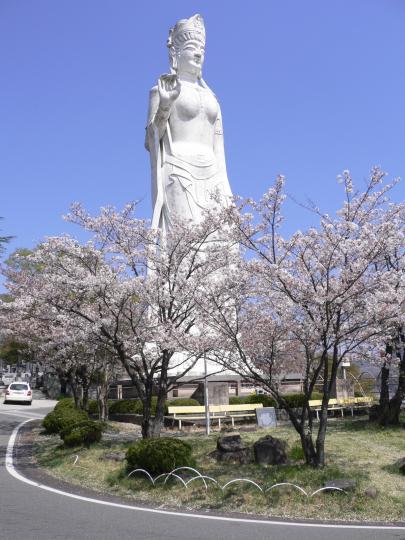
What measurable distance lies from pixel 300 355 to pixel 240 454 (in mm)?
4991

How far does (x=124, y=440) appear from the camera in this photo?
53.4 ft

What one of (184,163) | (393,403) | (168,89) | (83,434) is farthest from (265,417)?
(168,89)

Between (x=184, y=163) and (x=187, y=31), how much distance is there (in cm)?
739

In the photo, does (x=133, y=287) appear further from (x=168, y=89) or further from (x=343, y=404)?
(x=168, y=89)

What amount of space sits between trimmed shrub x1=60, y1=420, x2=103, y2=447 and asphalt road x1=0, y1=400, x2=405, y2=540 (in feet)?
16.8

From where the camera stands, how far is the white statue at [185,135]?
30.6m

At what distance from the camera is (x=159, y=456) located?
1103cm

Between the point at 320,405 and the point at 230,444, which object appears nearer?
the point at 230,444

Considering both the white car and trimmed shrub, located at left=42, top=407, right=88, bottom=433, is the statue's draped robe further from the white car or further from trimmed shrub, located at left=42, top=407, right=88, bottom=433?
trimmed shrub, located at left=42, top=407, right=88, bottom=433

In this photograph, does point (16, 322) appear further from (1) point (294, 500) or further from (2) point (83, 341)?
(1) point (294, 500)

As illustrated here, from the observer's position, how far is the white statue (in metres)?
30.6

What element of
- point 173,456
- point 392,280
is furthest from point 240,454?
point 392,280

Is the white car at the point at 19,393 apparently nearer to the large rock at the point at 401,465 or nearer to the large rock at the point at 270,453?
the large rock at the point at 270,453

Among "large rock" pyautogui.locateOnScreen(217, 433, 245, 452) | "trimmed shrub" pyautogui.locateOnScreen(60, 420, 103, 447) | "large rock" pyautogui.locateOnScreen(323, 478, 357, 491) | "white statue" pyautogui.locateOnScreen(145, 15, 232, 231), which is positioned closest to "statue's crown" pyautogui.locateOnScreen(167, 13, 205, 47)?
"white statue" pyautogui.locateOnScreen(145, 15, 232, 231)
